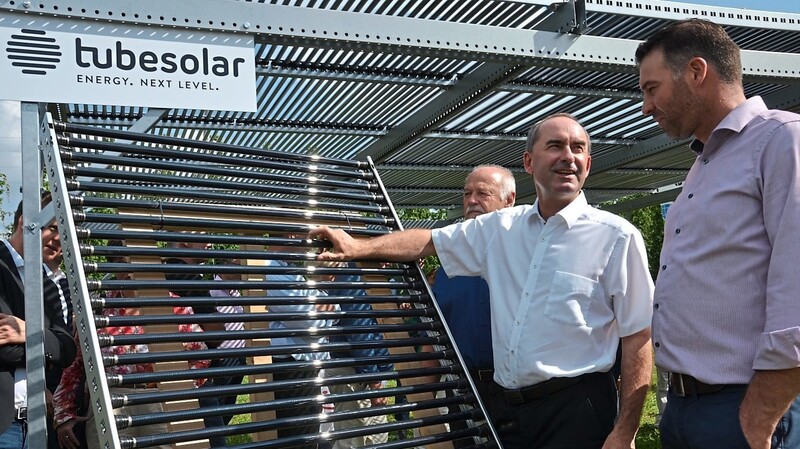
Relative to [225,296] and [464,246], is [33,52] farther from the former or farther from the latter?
[464,246]

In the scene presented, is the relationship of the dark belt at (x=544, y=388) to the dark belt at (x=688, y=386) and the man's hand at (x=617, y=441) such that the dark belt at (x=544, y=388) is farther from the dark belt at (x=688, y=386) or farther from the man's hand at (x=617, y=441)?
the dark belt at (x=688, y=386)

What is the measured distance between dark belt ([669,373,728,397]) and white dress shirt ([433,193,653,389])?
0.26 m

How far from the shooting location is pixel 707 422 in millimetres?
2098

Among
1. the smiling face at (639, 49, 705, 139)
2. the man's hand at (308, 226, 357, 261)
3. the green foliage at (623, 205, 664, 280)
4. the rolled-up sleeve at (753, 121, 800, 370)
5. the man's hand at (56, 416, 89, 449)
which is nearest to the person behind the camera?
the rolled-up sleeve at (753, 121, 800, 370)

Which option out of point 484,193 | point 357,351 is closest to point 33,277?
point 357,351

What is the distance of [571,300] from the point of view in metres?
2.54

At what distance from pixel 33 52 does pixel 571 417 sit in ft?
7.62

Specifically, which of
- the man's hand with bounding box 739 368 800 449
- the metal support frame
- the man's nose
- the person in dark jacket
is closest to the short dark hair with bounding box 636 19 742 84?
the man's nose

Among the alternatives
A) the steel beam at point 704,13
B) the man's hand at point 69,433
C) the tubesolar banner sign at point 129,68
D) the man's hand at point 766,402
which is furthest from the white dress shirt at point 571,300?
the man's hand at point 69,433

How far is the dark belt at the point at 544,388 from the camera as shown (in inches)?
100

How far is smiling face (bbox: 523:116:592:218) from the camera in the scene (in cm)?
271

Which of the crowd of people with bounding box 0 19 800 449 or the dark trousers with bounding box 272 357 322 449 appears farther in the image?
the dark trousers with bounding box 272 357 322 449

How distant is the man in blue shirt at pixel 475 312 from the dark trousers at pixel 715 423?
787 millimetres

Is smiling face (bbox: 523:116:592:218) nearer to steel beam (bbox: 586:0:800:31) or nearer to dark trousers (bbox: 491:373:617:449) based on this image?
dark trousers (bbox: 491:373:617:449)
